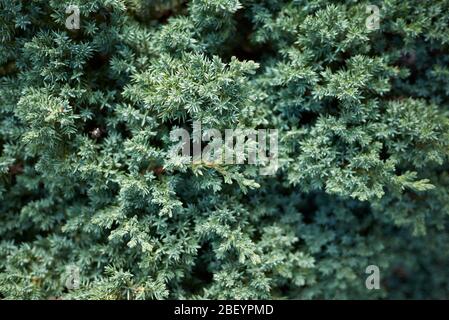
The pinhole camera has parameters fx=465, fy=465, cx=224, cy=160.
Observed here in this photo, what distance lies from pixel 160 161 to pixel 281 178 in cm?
78

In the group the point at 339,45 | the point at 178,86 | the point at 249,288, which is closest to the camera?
the point at 178,86

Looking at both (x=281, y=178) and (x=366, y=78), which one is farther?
(x=281, y=178)

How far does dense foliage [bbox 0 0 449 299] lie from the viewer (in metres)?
2.45

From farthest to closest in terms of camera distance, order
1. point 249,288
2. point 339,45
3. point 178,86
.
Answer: point 249,288 < point 339,45 < point 178,86

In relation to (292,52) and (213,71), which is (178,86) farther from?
(292,52)

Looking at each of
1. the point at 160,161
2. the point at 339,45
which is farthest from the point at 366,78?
the point at 160,161

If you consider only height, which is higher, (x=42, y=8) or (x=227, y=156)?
(x=42, y=8)

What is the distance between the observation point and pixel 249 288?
270 cm

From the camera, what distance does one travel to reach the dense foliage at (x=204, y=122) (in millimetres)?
2451

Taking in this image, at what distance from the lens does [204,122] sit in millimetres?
2400

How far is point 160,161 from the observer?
2.54 metres
